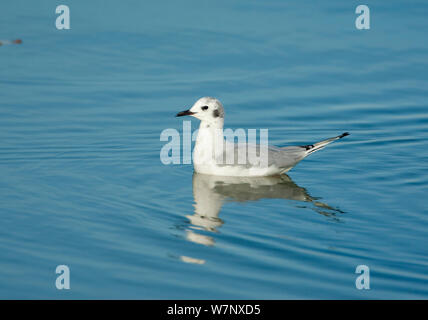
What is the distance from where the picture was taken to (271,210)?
10859mm

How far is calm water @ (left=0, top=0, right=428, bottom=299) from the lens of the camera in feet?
29.2

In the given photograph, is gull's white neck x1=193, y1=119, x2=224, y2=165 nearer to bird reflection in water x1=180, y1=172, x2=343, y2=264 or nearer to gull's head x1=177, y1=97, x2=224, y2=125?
gull's head x1=177, y1=97, x2=224, y2=125

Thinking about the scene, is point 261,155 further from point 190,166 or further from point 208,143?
point 190,166

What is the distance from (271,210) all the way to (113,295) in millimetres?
3200

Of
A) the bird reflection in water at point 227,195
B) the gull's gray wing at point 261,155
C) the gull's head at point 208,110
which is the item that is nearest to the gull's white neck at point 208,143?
the gull's head at point 208,110

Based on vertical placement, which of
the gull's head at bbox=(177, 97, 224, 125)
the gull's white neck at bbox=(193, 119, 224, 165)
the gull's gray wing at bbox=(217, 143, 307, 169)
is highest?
the gull's head at bbox=(177, 97, 224, 125)

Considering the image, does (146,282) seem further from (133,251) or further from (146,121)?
(146,121)

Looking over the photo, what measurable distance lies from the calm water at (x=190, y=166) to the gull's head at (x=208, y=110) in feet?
2.87

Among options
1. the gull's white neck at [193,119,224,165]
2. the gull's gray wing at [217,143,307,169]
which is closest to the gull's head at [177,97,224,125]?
the gull's white neck at [193,119,224,165]

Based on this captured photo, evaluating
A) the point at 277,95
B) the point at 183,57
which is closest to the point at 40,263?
the point at 277,95

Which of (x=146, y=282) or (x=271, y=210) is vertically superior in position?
(x=271, y=210)

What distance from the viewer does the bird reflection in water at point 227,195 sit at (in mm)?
10251

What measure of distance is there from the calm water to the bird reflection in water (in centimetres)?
4

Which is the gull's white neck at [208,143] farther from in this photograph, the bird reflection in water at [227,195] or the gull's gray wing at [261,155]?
the bird reflection in water at [227,195]
